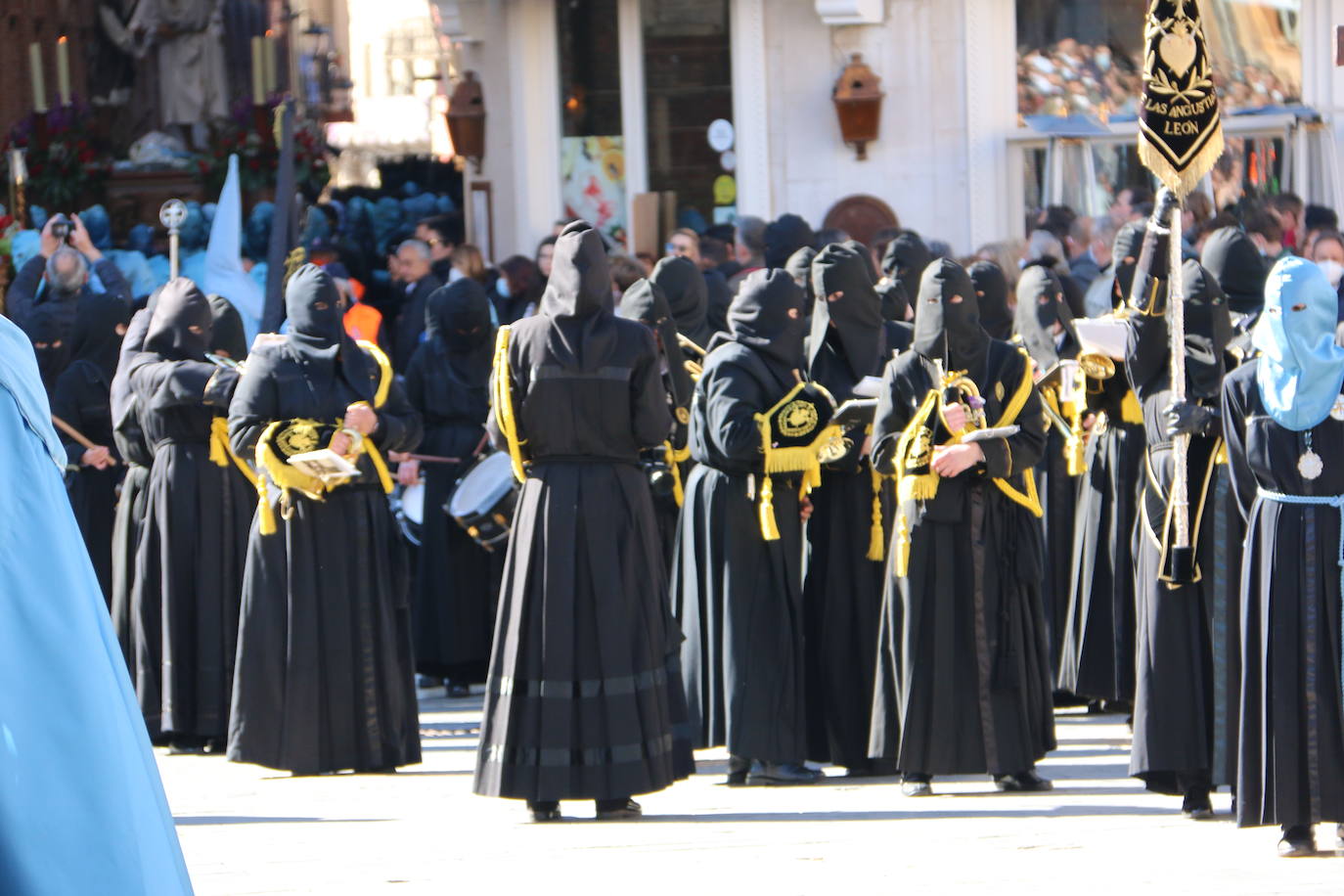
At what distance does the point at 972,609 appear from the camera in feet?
28.5

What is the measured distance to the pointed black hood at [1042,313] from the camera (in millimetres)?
10969

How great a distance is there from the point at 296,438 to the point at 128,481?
2249 millimetres

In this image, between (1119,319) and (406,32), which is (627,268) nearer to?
(1119,319)

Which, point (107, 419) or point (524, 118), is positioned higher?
point (524, 118)

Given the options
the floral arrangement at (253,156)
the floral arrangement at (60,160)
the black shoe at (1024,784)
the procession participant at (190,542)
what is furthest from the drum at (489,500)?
the floral arrangement at (60,160)

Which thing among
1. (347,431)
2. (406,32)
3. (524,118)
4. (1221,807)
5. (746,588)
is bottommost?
(1221,807)

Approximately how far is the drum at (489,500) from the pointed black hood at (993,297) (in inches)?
90.5

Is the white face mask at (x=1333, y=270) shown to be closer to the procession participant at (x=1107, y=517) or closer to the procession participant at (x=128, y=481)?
the procession participant at (x=1107, y=517)

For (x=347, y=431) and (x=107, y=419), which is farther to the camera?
(x=107, y=419)

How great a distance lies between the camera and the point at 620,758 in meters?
8.24

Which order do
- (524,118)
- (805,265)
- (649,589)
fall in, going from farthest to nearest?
(524,118)
(805,265)
(649,589)

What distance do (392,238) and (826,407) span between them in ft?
31.0

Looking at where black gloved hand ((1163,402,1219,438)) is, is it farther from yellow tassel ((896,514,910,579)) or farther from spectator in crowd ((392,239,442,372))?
spectator in crowd ((392,239,442,372))

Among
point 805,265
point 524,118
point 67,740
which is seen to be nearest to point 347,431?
point 805,265
